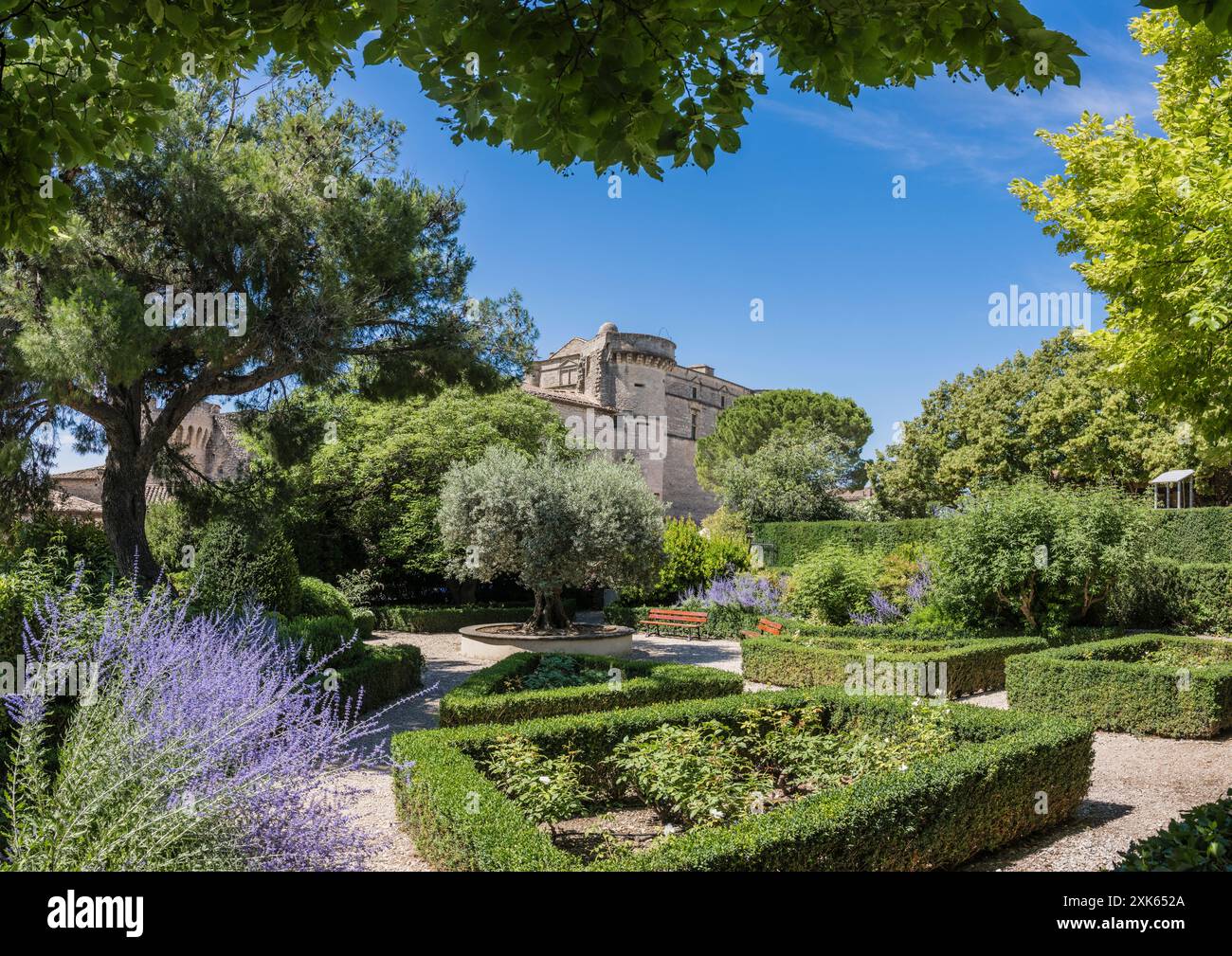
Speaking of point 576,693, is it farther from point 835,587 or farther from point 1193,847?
point 835,587

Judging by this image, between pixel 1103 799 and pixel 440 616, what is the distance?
16243mm

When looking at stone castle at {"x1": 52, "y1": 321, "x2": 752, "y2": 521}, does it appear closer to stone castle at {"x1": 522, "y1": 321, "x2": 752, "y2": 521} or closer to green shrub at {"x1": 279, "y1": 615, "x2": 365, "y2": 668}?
stone castle at {"x1": 522, "y1": 321, "x2": 752, "y2": 521}

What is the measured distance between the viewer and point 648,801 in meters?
6.03

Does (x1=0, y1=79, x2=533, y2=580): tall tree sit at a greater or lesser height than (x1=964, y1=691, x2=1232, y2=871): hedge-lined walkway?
greater

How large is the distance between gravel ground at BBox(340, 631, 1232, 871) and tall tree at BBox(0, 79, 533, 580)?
16.6 feet

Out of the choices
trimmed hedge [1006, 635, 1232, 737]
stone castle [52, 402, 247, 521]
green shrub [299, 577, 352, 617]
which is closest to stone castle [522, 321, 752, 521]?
stone castle [52, 402, 247, 521]

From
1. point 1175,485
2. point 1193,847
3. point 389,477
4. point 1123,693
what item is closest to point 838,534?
point 389,477

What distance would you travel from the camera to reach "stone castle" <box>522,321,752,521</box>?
43469mm

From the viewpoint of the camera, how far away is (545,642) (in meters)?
15.5
